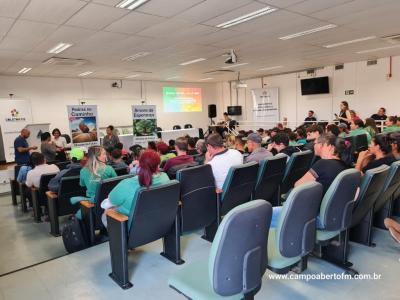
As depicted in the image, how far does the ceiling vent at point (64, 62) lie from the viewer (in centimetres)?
699

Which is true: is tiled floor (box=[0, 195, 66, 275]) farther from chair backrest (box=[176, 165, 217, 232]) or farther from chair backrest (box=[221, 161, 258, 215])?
chair backrest (box=[221, 161, 258, 215])

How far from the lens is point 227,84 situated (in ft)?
46.1

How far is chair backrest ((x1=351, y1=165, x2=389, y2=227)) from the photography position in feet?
7.25

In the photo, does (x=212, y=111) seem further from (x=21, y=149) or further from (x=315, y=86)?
(x=21, y=149)

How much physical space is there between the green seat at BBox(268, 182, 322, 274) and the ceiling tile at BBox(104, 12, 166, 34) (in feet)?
11.4

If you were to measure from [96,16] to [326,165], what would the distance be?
11.8ft

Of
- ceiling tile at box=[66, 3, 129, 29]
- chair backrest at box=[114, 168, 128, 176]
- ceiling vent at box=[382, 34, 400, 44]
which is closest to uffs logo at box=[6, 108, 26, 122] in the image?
ceiling tile at box=[66, 3, 129, 29]

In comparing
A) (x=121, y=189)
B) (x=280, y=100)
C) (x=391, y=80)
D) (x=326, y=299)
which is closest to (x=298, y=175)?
(x=326, y=299)

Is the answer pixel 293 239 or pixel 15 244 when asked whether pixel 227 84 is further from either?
pixel 293 239

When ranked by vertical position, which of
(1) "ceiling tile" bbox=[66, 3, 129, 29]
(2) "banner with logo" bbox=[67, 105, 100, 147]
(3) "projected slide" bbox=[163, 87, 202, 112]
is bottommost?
(2) "banner with logo" bbox=[67, 105, 100, 147]

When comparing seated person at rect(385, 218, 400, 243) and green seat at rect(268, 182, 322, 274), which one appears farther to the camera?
seated person at rect(385, 218, 400, 243)

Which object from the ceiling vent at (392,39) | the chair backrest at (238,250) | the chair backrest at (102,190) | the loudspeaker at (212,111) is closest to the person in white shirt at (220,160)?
the chair backrest at (102,190)

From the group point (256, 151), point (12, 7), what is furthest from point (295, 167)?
point (12, 7)

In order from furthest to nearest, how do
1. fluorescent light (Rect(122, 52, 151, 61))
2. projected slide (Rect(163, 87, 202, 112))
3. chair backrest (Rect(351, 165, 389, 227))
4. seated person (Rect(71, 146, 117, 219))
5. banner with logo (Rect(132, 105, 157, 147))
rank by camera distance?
projected slide (Rect(163, 87, 202, 112)) < fluorescent light (Rect(122, 52, 151, 61)) < banner with logo (Rect(132, 105, 157, 147)) < seated person (Rect(71, 146, 117, 219)) < chair backrest (Rect(351, 165, 389, 227))
